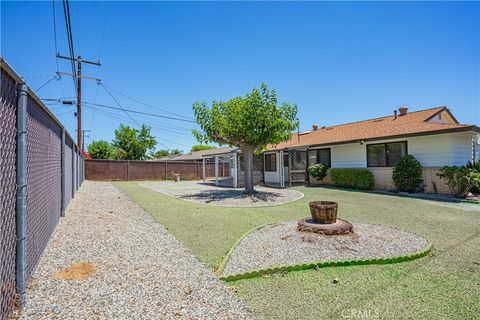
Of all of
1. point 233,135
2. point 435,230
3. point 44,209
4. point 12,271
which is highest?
point 233,135

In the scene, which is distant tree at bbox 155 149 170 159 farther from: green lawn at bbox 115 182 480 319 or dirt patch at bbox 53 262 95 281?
dirt patch at bbox 53 262 95 281

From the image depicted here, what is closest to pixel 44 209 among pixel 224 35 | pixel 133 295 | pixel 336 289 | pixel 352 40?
pixel 133 295

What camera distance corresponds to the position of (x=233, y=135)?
38.5ft

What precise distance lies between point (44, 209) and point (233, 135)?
816cm

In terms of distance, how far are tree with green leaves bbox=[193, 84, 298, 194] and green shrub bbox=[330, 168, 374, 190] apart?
5.08 meters

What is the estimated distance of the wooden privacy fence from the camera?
23062 millimetres

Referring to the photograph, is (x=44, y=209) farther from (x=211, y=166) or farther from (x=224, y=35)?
(x=211, y=166)

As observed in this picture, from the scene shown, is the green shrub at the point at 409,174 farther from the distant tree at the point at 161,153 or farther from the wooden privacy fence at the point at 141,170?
the distant tree at the point at 161,153

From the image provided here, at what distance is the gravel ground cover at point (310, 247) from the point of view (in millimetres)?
3997

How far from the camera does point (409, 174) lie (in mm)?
11969

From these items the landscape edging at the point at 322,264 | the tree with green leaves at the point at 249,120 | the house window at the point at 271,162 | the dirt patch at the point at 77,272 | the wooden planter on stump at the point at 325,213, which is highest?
the tree with green leaves at the point at 249,120

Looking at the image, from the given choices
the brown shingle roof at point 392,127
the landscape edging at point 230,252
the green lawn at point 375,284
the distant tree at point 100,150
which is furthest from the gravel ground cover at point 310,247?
the distant tree at point 100,150

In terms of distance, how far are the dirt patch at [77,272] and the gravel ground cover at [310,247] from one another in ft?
5.96

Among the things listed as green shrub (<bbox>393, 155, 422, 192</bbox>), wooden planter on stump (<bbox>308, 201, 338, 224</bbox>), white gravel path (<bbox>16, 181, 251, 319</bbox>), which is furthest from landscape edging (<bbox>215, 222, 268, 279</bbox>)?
green shrub (<bbox>393, 155, 422, 192</bbox>)
